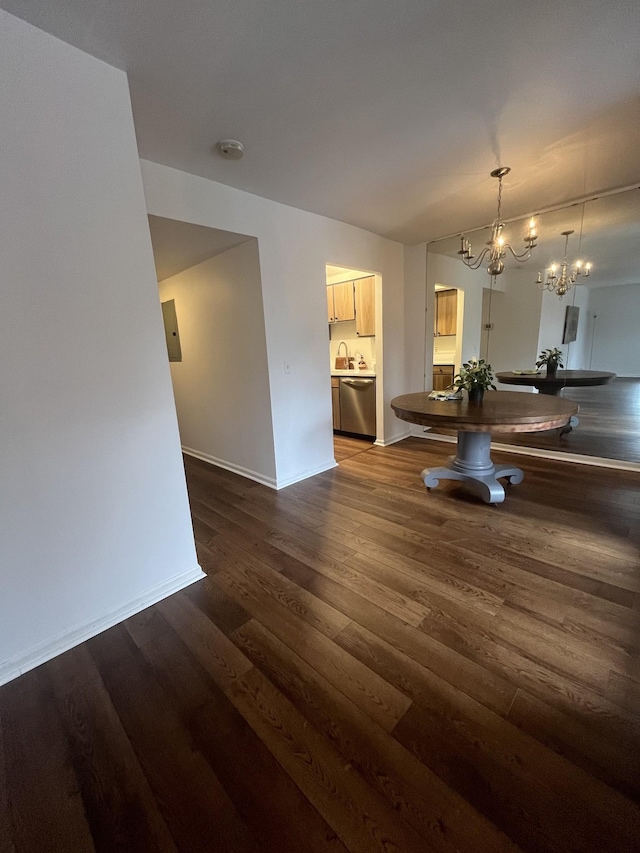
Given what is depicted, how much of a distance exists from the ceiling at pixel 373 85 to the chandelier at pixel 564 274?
2.75ft

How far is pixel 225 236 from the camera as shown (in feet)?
8.45

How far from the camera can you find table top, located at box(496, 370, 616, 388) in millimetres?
3244

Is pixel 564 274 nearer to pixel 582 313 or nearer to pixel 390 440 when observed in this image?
pixel 582 313

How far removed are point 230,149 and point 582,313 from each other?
137 inches

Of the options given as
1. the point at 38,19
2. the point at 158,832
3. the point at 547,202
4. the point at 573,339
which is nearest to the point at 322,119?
the point at 38,19

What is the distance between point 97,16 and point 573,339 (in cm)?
408

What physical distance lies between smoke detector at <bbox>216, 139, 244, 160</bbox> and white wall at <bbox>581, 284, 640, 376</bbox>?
3.41 metres

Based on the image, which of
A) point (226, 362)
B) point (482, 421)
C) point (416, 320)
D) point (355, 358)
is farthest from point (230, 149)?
point (355, 358)

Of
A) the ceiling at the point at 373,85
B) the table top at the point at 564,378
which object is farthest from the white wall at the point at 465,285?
the ceiling at the point at 373,85

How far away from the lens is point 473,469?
285 centimetres

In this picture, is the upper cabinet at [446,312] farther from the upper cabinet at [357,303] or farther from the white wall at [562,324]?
the white wall at [562,324]

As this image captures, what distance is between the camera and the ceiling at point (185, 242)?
2.32m

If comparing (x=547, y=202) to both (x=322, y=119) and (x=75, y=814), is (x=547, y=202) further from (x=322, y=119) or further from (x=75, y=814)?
(x=75, y=814)

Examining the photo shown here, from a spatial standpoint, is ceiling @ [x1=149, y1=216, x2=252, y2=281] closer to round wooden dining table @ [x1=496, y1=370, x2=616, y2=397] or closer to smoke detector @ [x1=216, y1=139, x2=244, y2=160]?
smoke detector @ [x1=216, y1=139, x2=244, y2=160]
